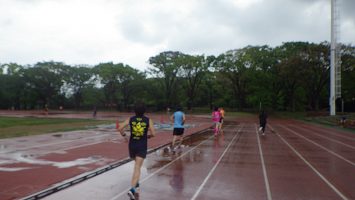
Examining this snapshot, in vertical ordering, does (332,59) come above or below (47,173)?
above

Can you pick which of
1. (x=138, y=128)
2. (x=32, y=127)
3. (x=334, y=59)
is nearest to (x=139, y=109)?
(x=138, y=128)

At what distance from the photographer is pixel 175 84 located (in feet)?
238

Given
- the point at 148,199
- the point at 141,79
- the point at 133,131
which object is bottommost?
the point at 148,199

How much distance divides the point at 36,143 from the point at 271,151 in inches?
378

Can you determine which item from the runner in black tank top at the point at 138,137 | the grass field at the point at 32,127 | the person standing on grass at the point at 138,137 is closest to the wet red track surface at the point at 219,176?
the person standing on grass at the point at 138,137

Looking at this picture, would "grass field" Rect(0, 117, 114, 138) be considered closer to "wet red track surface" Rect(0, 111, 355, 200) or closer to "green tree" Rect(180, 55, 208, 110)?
"wet red track surface" Rect(0, 111, 355, 200)

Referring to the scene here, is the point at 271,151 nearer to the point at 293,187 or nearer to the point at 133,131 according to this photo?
the point at 293,187

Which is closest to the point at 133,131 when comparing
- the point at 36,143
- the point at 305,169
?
the point at 305,169

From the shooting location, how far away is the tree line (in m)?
64.7

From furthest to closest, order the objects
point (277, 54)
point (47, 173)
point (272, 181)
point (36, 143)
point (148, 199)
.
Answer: point (277, 54), point (36, 143), point (47, 173), point (272, 181), point (148, 199)

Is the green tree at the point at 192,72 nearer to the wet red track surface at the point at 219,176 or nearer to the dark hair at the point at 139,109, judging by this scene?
the wet red track surface at the point at 219,176

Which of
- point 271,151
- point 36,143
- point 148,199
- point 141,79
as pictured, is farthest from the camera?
point 141,79

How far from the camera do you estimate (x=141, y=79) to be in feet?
239

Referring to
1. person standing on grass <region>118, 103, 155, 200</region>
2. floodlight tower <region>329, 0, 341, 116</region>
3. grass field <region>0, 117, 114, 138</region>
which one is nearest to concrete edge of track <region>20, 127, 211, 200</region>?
person standing on grass <region>118, 103, 155, 200</region>
